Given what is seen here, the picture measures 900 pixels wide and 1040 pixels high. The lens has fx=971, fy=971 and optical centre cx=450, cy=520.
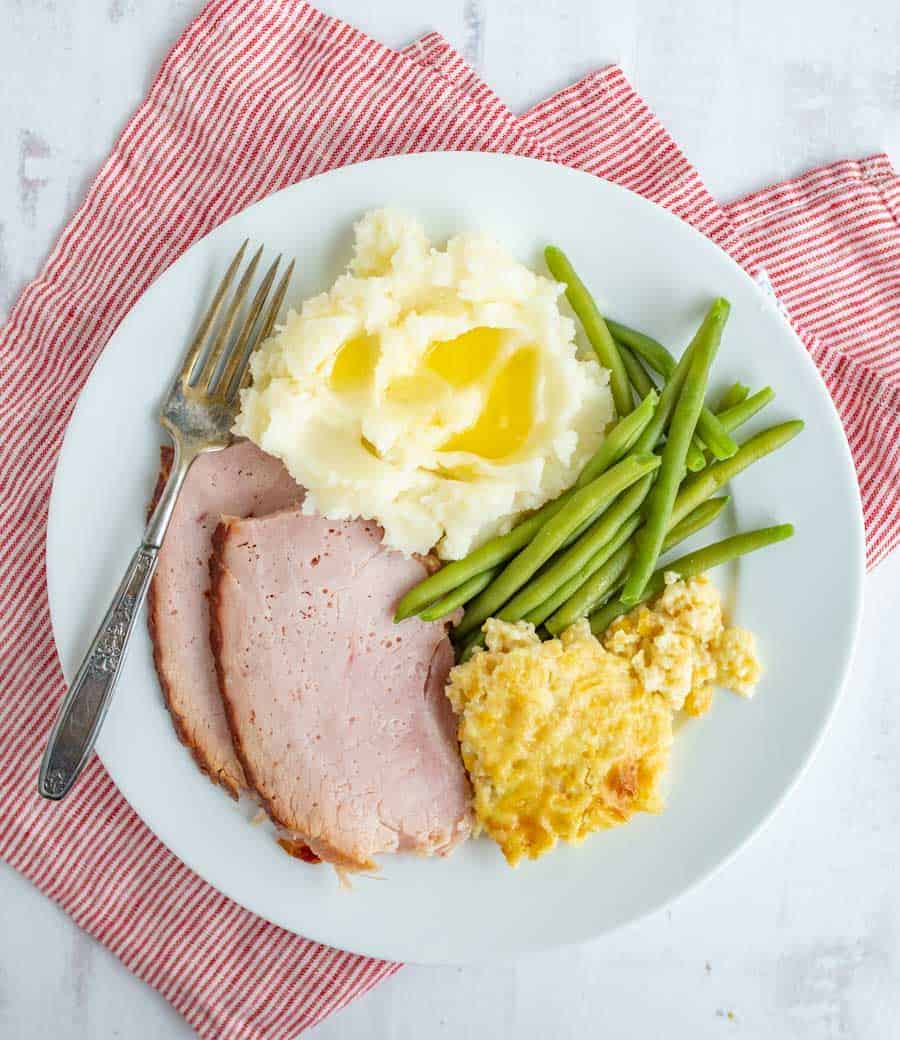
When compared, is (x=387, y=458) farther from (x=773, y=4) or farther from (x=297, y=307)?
(x=773, y=4)

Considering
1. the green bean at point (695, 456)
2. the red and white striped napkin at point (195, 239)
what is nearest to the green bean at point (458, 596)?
the green bean at point (695, 456)

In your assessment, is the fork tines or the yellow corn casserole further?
the fork tines

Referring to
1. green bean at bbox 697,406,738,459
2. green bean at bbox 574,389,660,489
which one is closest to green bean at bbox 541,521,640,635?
green bean at bbox 574,389,660,489

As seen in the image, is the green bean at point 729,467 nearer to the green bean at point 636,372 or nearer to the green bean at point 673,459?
the green bean at point 673,459

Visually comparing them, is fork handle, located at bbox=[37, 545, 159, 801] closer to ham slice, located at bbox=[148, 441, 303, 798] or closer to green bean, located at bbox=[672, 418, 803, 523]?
ham slice, located at bbox=[148, 441, 303, 798]

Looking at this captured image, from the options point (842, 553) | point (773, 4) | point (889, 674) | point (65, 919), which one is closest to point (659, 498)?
point (842, 553)

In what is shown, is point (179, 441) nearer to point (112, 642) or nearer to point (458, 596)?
point (112, 642)
